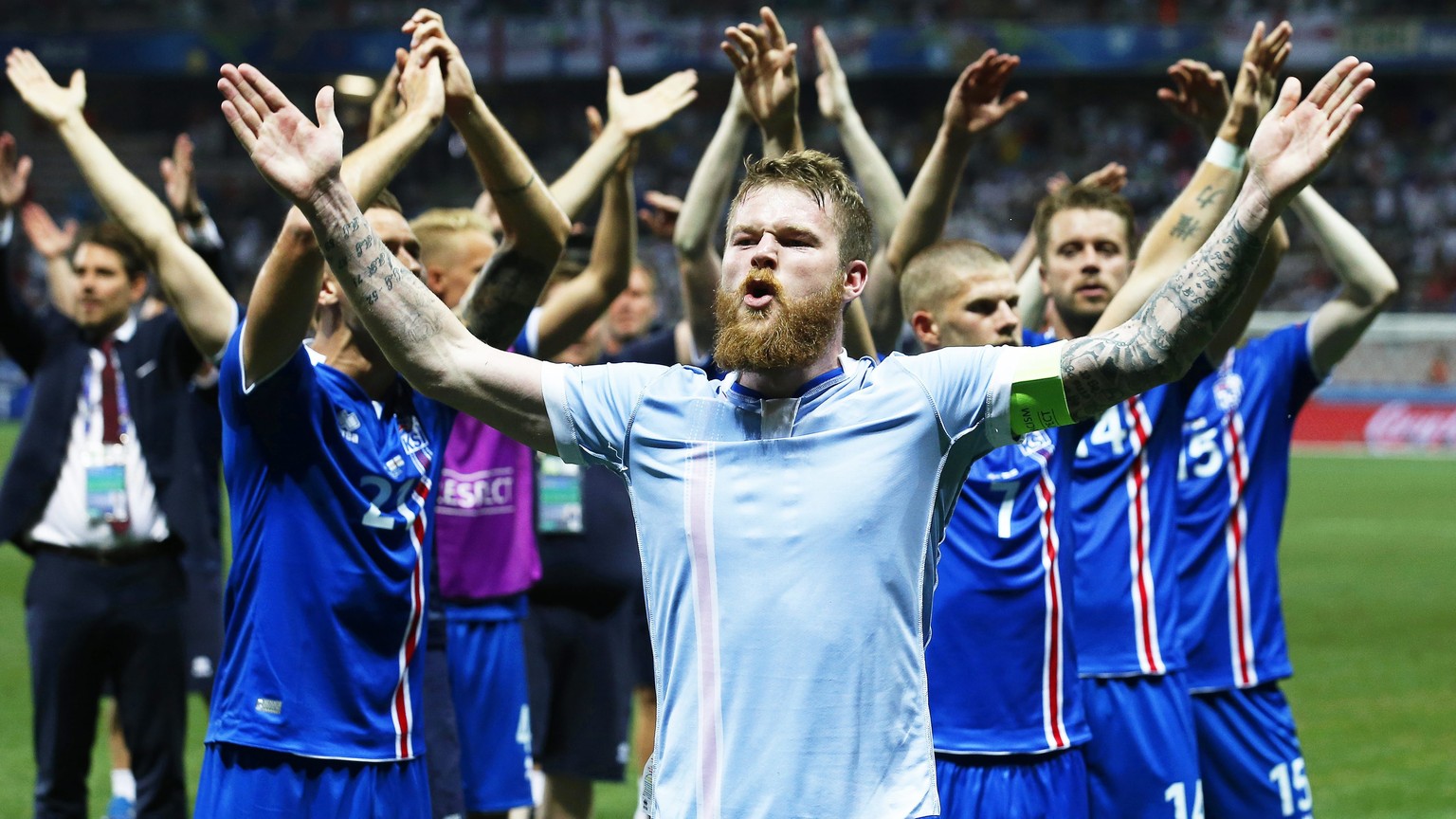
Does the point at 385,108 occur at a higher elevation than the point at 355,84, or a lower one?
lower

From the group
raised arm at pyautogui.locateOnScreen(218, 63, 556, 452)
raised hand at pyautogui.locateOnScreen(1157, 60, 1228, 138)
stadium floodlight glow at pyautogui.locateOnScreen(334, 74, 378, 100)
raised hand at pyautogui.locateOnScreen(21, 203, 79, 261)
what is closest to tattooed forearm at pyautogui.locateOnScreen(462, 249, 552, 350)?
raised arm at pyautogui.locateOnScreen(218, 63, 556, 452)

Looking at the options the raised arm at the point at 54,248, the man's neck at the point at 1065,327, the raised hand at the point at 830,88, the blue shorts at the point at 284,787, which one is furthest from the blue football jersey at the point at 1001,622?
the raised arm at the point at 54,248

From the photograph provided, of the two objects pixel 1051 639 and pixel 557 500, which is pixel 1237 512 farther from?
pixel 557 500

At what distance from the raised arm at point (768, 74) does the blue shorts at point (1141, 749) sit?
1900 mm

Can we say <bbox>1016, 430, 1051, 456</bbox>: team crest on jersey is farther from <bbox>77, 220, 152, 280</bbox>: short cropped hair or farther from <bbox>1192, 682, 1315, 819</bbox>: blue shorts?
<bbox>77, 220, 152, 280</bbox>: short cropped hair

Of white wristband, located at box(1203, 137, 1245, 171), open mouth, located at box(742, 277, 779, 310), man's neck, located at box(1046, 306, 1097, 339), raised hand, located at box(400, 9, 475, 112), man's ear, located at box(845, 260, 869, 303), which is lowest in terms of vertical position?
A: open mouth, located at box(742, 277, 779, 310)

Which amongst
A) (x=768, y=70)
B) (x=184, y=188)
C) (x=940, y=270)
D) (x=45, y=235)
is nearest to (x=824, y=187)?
(x=768, y=70)

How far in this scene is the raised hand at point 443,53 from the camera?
412cm

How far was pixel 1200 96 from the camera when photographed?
16.4ft

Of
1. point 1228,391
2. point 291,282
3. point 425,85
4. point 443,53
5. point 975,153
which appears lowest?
point 291,282

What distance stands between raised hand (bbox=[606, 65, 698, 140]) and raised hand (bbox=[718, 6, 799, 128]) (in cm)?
58

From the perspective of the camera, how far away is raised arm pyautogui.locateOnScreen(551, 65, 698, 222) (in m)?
5.09

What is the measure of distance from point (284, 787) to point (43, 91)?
9.09 feet

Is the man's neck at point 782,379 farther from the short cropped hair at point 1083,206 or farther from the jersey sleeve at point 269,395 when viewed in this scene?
the short cropped hair at point 1083,206
